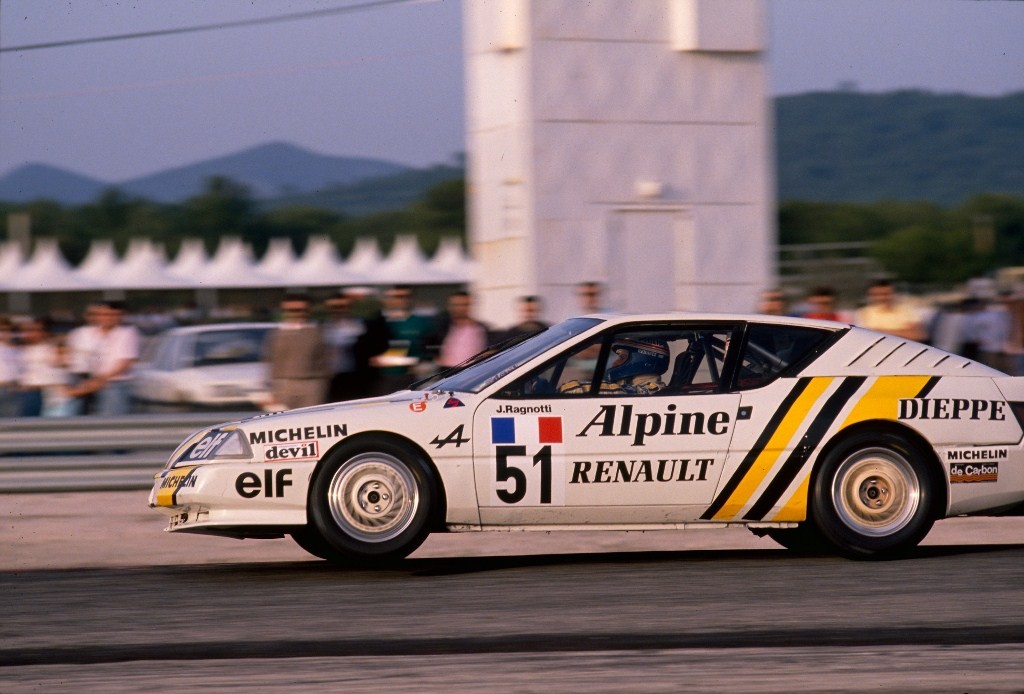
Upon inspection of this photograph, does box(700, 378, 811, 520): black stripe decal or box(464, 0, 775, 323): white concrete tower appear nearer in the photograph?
box(700, 378, 811, 520): black stripe decal

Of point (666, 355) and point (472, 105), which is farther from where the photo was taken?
point (472, 105)

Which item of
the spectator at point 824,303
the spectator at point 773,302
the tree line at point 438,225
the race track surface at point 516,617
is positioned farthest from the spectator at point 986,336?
the tree line at point 438,225

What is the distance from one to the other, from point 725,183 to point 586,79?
187cm

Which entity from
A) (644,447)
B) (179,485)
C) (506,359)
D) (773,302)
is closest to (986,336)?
(773,302)

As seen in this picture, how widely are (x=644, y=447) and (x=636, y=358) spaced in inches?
21.0

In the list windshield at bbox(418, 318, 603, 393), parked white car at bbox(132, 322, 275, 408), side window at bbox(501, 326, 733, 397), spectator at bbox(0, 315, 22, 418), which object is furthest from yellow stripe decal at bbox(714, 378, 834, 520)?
parked white car at bbox(132, 322, 275, 408)

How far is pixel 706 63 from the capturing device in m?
14.3

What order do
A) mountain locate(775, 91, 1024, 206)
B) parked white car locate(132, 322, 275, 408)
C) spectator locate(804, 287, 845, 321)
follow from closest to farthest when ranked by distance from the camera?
1. spectator locate(804, 287, 845, 321)
2. parked white car locate(132, 322, 275, 408)
3. mountain locate(775, 91, 1024, 206)

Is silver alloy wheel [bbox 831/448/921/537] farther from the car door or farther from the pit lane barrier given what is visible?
the pit lane barrier

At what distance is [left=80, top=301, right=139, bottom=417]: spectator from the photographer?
11.2 meters

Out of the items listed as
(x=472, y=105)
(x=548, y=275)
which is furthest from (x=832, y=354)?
(x=472, y=105)

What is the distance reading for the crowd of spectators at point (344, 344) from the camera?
398 inches

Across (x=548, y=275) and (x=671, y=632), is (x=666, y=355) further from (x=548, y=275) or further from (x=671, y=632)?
(x=548, y=275)

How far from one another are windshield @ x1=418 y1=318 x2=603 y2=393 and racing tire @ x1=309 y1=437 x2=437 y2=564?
1.81ft
